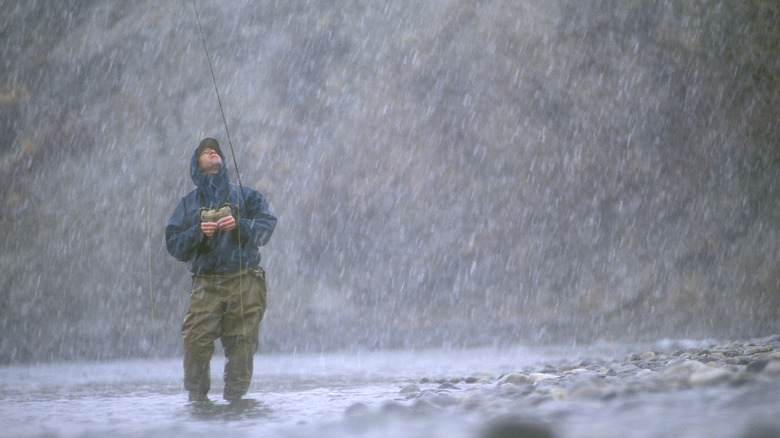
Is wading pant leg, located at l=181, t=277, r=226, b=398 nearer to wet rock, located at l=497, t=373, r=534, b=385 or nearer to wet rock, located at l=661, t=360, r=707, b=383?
wet rock, located at l=497, t=373, r=534, b=385

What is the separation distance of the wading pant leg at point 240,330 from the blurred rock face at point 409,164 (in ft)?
48.2

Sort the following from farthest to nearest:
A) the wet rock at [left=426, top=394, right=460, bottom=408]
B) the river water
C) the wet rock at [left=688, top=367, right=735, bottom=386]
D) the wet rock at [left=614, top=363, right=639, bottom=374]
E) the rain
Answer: the rain
the wet rock at [left=614, top=363, right=639, bottom=374]
the wet rock at [left=426, top=394, right=460, bottom=408]
the wet rock at [left=688, top=367, right=735, bottom=386]
the river water

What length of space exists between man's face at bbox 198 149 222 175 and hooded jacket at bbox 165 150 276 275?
3 cm

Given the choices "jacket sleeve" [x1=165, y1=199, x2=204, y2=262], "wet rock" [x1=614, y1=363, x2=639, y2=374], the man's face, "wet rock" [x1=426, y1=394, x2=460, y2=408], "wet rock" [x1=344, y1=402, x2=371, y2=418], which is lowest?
"wet rock" [x1=344, y1=402, x2=371, y2=418]

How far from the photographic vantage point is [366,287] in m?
21.0

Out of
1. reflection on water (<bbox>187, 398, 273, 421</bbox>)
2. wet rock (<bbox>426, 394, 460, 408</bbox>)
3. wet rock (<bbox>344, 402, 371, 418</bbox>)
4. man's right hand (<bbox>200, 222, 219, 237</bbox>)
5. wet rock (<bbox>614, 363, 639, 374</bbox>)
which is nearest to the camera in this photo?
wet rock (<bbox>344, 402, 371, 418</bbox>)

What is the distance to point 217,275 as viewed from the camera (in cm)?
398

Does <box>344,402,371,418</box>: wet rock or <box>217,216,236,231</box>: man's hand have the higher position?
<box>217,216,236,231</box>: man's hand

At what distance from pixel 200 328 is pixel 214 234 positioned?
518 mm

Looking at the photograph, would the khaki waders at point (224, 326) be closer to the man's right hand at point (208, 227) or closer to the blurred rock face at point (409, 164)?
the man's right hand at point (208, 227)

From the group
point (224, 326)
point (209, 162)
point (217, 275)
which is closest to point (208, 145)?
point (209, 162)

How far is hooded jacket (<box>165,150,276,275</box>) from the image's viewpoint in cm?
394

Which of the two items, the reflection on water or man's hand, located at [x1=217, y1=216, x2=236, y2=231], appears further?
man's hand, located at [x1=217, y1=216, x2=236, y2=231]

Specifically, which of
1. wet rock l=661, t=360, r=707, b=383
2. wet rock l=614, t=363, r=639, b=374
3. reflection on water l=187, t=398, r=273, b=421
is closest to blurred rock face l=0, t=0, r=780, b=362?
wet rock l=614, t=363, r=639, b=374
